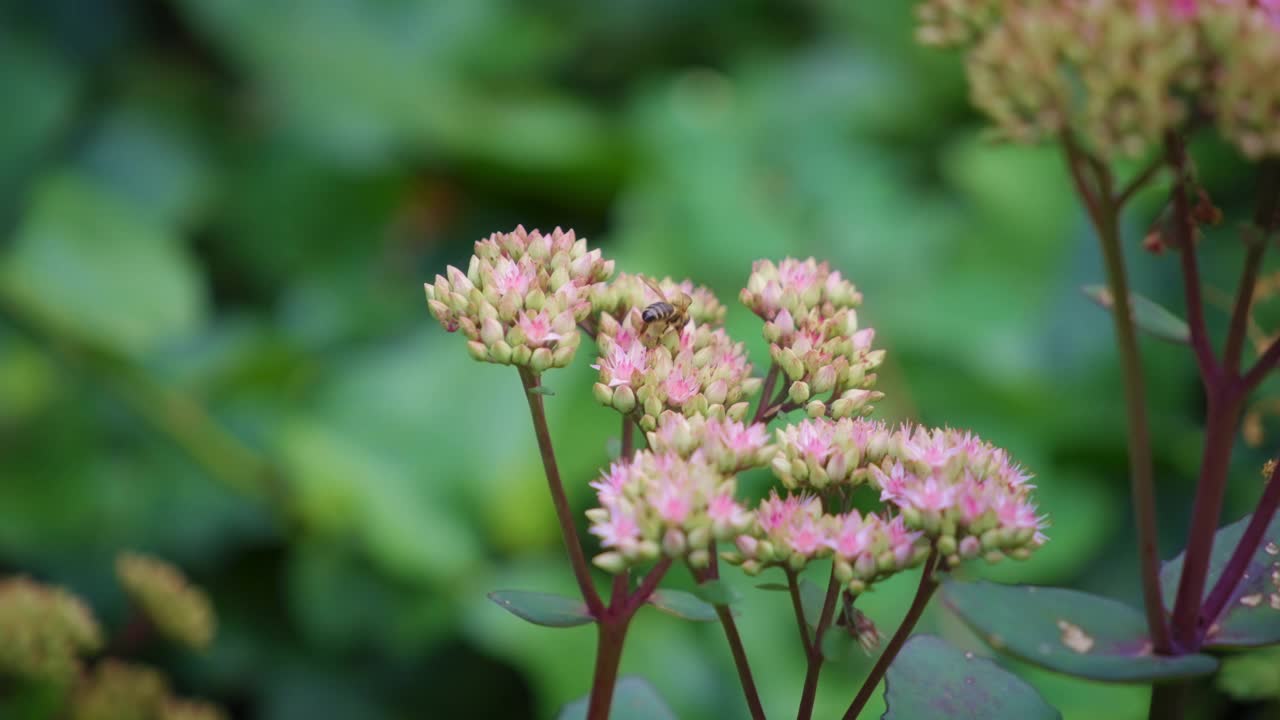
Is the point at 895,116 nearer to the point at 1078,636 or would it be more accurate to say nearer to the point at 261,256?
the point at 261,256

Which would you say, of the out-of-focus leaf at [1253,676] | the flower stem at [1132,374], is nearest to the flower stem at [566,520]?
the flower stem at [1132,374]

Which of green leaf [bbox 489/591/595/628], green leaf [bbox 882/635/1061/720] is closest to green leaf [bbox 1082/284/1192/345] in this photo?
green leaf [bbox 882/635/1061/720]

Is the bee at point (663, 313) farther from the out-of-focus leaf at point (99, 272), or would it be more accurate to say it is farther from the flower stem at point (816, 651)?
the out-of-focus leaf at point (99, 272)

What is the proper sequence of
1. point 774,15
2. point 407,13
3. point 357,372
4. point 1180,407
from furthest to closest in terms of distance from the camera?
1. point 774,15
2. point 407,13
3. point 357,372
4. point 1180,407

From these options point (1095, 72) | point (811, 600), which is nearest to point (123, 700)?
point (811, 600)

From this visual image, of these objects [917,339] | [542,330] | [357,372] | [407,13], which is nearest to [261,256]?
[357,372]

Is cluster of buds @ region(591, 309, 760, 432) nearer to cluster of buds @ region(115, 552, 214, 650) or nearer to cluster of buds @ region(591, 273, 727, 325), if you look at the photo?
cluster of buds @ region(591, 273, 727, 325)
